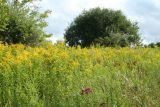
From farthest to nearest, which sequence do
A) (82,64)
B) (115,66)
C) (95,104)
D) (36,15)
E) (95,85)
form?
(36,15)
(115,66)
(82,64)
(95,85)
(95,104)

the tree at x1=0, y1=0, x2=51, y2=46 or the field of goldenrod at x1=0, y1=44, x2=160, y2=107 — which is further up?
the tree at x1=0, y1=0, x2=51, y2=46

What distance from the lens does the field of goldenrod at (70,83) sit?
6.41m

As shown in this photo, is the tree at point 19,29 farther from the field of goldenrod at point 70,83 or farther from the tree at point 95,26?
the tree at point 95,26

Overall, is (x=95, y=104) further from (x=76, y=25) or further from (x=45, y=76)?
(x=76, y=25)

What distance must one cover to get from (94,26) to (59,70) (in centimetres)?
3284

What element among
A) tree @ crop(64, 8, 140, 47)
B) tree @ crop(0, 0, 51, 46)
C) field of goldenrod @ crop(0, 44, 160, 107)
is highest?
tree @ crop(64, 8, 140, 47)

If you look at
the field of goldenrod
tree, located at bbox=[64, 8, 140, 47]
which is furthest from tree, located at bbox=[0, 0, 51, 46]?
tree, located at bbox=[64, 8, 140, 47]

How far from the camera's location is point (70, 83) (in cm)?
725

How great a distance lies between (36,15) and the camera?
22094mm

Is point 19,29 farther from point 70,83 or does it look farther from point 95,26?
point 95,26

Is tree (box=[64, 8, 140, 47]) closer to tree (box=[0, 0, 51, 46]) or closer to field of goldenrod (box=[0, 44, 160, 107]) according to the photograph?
tree (box=[0, 0, 51, 46])

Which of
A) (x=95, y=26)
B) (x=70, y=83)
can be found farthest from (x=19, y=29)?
(x=95, y=26)

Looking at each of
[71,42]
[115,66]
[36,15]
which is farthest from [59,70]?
[71,42]

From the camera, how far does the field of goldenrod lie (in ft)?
21.0
